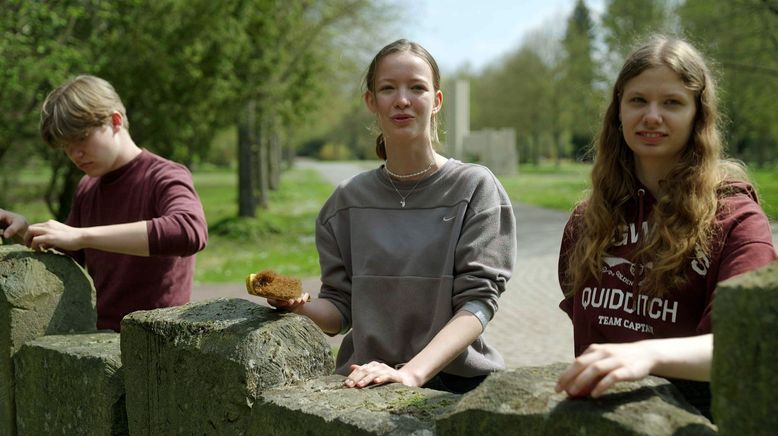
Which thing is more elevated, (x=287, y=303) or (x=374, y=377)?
(x=287, y=303)

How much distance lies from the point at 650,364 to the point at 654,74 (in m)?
0.96

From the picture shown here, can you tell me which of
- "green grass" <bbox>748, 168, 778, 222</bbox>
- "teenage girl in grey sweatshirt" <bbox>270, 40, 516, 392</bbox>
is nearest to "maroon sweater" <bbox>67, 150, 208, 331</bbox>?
"teenage girl in grey sweatshirt" <bbox>270, 40, 516, 392</bbox>

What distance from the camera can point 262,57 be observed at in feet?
61.4

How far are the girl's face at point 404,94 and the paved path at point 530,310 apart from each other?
189 inches

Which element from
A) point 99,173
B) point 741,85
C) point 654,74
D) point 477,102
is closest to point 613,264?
point 654,74

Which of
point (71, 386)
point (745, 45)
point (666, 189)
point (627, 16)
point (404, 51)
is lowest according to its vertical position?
point (71, 386)

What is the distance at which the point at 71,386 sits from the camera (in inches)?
108

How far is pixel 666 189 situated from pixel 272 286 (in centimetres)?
106

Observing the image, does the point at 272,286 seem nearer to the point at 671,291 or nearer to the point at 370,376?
the point at 370,376

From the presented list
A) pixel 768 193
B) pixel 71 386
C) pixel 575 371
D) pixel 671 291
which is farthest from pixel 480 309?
pixel 768 193

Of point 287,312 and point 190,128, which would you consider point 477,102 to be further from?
point 287,312

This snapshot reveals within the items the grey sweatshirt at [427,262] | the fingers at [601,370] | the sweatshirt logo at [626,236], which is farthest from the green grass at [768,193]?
the fingers at [601,370]

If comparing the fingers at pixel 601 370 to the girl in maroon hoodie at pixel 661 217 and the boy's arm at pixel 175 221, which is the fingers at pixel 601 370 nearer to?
the girl in maroon hoodie at pixel 661 217

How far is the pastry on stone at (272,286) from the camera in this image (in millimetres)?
2232
